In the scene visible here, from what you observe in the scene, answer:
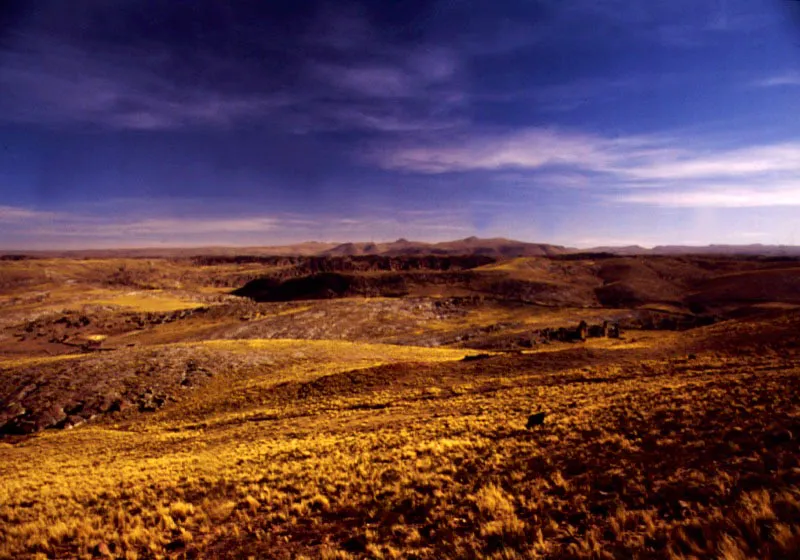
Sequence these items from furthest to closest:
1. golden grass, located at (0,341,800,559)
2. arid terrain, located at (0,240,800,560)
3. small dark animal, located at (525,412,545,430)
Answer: small dark animal, located at (525,412,545,430), arid terrain, located at (0,240,800,560), golden grass, located at (0,341,800,559)

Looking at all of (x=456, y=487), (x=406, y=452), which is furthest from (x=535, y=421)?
(x=456, y=487)

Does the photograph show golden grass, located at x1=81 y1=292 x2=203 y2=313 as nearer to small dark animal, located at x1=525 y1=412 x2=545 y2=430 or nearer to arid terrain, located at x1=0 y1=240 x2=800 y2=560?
arid terrain, located at x1=0 y1=240 x2=800 y2=560

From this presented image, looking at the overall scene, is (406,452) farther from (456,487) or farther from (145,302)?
(145,302)

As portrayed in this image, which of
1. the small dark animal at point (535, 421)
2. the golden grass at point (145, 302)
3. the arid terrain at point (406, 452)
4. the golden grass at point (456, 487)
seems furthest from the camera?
the golden grass at point (145, 302)

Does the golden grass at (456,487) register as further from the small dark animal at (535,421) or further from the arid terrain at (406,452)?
the small dark animal at (535,421)

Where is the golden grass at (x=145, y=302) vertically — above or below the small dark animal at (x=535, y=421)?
below

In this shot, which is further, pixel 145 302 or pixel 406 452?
pixel 145 302

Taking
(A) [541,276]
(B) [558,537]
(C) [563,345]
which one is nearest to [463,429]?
(B) [558,537]

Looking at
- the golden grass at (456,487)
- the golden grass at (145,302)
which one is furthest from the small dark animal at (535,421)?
the golden grass at (145,302)

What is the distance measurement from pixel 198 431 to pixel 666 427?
2073cm

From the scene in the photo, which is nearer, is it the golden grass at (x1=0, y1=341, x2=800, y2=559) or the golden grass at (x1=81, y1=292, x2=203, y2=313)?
the golden grass at (x1=0, y1=341, x2=800, y2=559)

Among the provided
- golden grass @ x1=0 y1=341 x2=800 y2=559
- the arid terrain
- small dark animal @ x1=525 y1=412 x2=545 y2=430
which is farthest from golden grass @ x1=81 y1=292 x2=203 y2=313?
small dark animal @ x1=525 y1=412 x2=545 y2=430

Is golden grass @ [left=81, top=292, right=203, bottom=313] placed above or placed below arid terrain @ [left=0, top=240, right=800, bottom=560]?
below

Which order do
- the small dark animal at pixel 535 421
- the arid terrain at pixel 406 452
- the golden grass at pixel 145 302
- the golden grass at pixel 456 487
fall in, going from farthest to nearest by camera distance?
the golden grass at pixel 145 302, the small dark animal at pixel 535 421, the arid terrain at pixel 406 452, the golden grass at pixel 456 487
